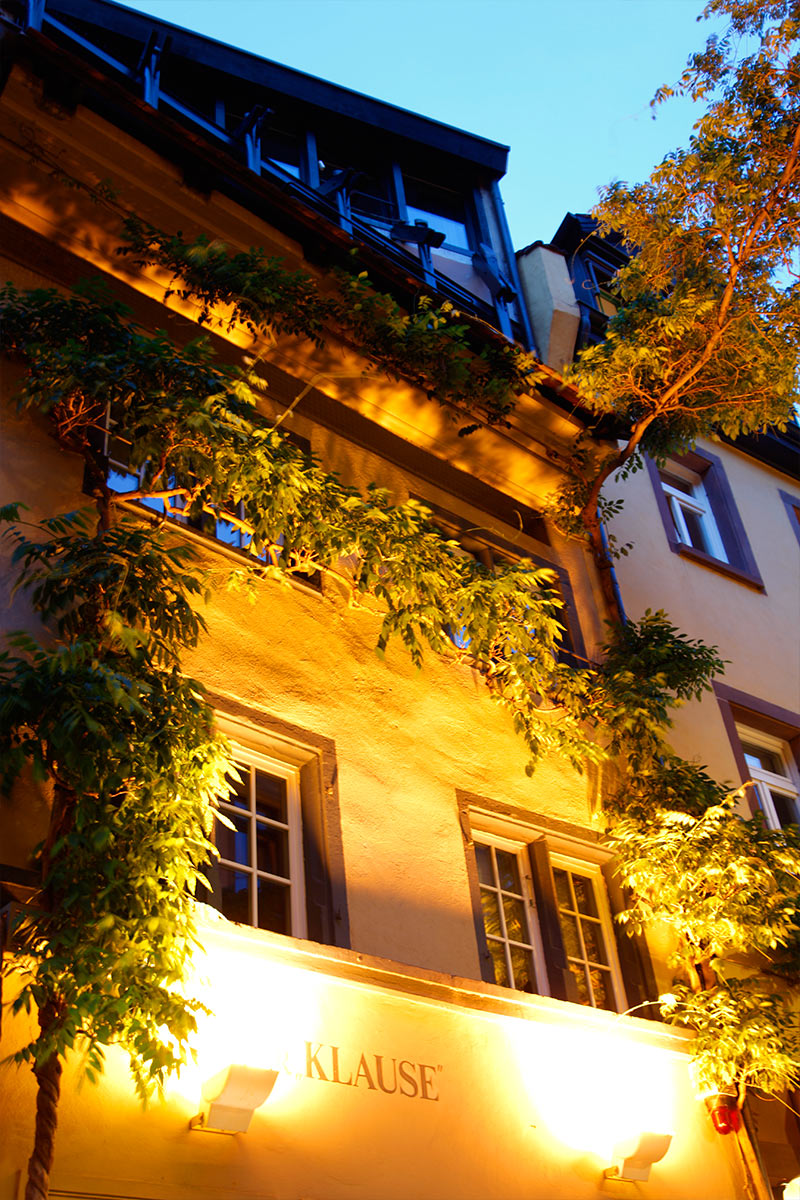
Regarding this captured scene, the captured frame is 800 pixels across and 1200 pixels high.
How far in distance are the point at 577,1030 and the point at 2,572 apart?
14.8 ft

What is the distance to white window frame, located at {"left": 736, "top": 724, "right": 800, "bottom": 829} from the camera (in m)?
12.1

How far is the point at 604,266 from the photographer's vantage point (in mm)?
15125

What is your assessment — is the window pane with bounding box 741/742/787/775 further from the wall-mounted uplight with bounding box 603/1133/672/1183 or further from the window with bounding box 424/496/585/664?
the wall-mounted uplight with bounding box 603/1133/672/1183

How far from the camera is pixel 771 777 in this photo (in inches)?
485

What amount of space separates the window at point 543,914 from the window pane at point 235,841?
1.77 meters

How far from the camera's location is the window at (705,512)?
13.7 m

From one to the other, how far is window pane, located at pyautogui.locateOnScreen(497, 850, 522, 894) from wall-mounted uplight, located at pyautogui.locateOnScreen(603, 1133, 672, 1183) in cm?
186

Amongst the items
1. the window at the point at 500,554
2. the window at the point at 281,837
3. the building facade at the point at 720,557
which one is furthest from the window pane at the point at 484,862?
the building facade at the point at 720,557

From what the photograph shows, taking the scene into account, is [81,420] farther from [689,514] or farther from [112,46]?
[689,514]

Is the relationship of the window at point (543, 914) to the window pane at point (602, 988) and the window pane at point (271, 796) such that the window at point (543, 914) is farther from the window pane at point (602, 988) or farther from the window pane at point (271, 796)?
the window pane at point (271, 796)

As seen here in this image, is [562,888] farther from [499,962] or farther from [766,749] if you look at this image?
[766,749]

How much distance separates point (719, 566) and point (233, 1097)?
29.5 ft

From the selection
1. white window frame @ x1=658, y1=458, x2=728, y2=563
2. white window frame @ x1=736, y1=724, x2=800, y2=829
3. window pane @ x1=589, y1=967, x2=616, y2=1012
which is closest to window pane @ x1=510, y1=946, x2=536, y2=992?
window pane @ x1=589, y1=967, x2=616, y2=1012

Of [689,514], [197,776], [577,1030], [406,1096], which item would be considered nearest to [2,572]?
[197,776]
